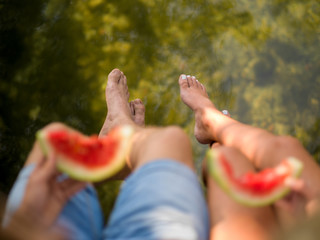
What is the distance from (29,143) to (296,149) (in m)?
1.80

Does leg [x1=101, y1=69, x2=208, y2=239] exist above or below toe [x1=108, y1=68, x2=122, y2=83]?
above

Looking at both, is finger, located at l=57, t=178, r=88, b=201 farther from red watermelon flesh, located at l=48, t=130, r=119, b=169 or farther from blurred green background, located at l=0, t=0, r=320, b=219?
blurred green background, located at l=0, t=0, r=320, b=219

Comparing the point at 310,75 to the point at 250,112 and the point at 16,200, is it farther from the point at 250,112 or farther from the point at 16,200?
the point at 16,200

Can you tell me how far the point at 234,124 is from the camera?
1.71 m

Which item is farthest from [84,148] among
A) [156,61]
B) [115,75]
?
[156,61]

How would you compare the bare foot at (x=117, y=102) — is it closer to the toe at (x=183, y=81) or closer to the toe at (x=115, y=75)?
the toe at (x=115, y=75)

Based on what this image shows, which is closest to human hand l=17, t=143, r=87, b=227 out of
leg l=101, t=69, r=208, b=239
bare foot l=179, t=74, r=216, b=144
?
leg l=101, t=69, r=208, b=239

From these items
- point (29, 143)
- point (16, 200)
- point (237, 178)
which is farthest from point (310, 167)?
point (29, 143)

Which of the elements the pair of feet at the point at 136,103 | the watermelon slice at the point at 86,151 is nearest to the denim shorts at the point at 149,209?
the watermelon slice at the point at 86,151

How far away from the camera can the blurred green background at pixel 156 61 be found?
2.36 metres

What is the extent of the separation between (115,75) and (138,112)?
1.08 feet

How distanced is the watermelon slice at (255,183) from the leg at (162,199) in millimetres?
124

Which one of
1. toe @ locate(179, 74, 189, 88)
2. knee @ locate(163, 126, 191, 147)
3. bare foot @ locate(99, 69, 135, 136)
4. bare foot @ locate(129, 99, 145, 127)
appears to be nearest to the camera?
knee @ locate(163, 126, 191, 147)

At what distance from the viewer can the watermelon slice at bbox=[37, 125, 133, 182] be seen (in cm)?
111
